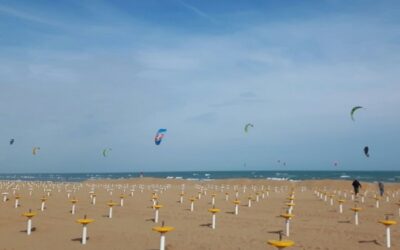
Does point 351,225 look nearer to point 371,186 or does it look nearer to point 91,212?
point 91,212

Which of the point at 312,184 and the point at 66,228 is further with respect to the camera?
the point at 312,184

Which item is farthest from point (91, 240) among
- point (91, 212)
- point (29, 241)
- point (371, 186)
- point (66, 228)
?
point (371, 186)

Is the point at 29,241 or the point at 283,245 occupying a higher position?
the point at 283,245

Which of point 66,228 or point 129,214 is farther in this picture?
point 129,214

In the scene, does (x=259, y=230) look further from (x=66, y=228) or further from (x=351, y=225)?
(x=66, y=228)

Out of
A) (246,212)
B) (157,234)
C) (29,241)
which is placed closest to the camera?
(29,241)

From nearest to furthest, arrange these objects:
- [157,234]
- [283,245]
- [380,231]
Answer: [283,245]
[157,234]
[380,231]

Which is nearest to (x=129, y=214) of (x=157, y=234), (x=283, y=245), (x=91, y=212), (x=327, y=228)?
(x=91, y=212)

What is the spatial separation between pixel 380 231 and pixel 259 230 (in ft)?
15.8

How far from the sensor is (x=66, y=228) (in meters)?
16.3

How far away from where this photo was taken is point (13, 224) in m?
17.1

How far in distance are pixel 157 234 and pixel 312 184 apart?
43.8 metres

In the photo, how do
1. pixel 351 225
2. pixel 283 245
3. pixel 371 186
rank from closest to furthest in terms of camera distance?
pixel 283 245, pixel 351 225, pixel 371 186

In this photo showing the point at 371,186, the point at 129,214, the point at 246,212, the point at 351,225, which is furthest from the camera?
the point at 371,186
